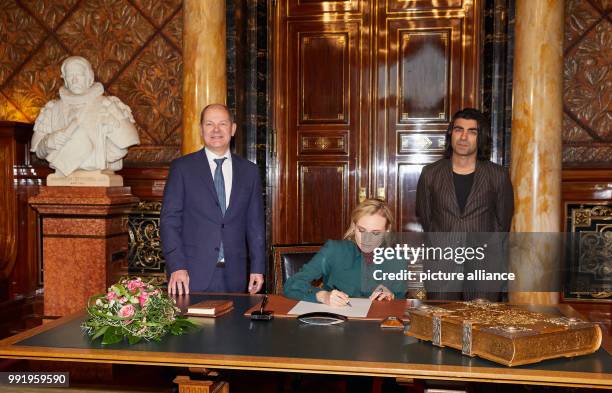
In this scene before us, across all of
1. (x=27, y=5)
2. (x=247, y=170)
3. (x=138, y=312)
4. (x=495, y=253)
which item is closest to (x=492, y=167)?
(x=495, y=253)

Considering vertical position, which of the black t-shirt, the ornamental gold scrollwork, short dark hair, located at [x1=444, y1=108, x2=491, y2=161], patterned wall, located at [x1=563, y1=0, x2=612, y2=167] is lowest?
the ornamental gold scrollwork

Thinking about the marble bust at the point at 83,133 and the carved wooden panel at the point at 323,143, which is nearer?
the marble bust at the point at 83,133

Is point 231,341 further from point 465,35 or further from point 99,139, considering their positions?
point 465,35

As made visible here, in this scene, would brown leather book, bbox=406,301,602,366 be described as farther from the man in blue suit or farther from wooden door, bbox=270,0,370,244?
wooden door, bbox=270,0,370,244

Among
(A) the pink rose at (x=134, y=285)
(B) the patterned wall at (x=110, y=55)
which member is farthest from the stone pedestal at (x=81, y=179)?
(A) the pink rose at (x=134, y=285)

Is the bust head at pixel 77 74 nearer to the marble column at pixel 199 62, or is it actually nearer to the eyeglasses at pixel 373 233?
the marble column at pixel 199 62

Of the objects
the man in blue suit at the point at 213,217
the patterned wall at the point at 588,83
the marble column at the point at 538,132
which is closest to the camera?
the man in blue suit at the point at 213,217

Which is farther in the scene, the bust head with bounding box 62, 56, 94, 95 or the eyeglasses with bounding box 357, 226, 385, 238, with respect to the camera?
the bust head with bounding box 62, 56, 94, 95

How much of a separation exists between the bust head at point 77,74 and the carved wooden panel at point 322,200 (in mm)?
1733

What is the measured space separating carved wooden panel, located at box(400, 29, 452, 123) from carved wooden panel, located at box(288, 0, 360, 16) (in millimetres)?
443

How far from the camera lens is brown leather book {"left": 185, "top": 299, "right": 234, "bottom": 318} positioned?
6.67 feet

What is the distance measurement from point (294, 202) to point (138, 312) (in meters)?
3.47

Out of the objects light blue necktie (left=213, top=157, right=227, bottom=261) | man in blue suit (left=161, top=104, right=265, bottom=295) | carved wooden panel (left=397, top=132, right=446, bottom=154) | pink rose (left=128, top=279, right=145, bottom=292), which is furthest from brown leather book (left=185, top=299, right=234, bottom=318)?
carved wooden panel (left=397, top=132, right=446, bottom=154)

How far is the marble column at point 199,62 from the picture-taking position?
442 centimetres
